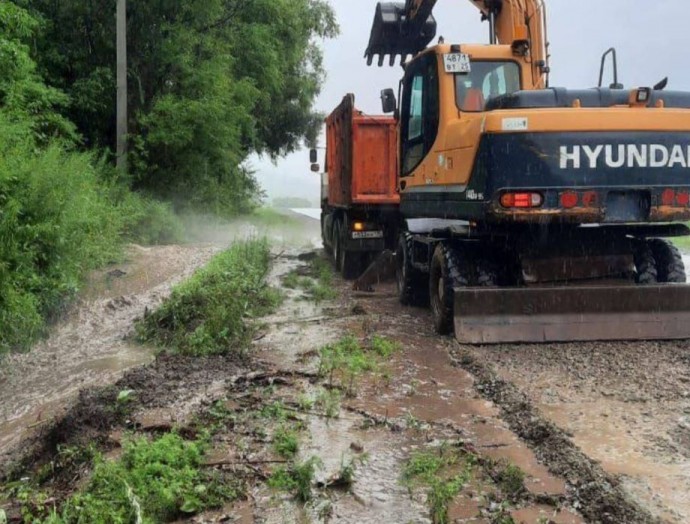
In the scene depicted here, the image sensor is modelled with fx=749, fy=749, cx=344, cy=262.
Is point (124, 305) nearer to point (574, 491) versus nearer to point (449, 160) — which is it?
point (449, 160)

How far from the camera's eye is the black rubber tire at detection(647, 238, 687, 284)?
8250mm

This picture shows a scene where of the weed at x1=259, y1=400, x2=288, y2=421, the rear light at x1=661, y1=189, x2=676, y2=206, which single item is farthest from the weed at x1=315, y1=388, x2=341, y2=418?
the rear light at x1=661, y1=189, x2=676, y2=206

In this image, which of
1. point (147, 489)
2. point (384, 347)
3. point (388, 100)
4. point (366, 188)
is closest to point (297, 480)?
point (147, 489)

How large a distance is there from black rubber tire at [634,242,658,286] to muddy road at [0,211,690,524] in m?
0.92

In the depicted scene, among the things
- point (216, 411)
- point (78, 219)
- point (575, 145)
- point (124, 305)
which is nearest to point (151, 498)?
point (216, 411)

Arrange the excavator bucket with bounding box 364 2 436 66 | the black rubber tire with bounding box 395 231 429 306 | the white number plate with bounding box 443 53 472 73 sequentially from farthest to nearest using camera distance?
Answer: the excavator bucket with bounding box 364 2 436 66 < the black rubber tire with bounding box 395 231 429 306 < the white number plate with bounding box 443 53 472 73

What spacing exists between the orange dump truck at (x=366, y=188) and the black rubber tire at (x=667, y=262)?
521 centimetres

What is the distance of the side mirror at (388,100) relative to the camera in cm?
976

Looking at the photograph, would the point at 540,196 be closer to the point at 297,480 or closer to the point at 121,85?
the point at 297,480

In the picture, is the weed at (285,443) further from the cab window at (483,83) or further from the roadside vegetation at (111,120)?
the cab window at (483,83)

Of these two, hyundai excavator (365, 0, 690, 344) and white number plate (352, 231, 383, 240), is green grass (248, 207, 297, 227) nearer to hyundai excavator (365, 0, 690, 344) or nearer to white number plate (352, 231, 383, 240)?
white number plate (352, 231, 383, 240)

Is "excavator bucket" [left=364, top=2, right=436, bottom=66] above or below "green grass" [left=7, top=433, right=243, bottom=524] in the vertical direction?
above

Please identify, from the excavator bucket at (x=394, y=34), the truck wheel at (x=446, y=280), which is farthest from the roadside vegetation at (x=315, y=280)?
the excavator bucket at (x=394, y=34)

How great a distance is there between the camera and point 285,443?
4.75m
